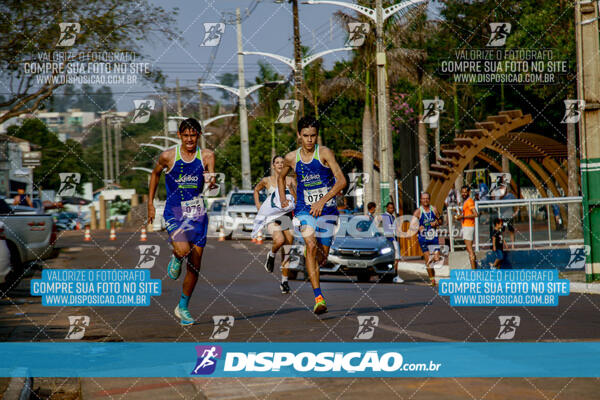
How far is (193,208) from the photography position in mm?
8969

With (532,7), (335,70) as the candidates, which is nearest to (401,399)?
(532,7)

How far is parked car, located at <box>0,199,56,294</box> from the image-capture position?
16.5 meters

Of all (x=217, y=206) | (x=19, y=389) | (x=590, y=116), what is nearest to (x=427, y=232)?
(x=590, y=116)

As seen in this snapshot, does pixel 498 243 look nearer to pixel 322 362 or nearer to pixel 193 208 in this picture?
pixel 193 208

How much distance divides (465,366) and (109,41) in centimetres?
1338

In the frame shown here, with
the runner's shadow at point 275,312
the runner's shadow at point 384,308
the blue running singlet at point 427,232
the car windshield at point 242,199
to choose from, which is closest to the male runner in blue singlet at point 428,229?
the blue running singlet at point 427,232

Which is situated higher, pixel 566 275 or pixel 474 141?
pixel 474 141

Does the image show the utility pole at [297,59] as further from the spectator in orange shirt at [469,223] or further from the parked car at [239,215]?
the spectator in orange shirt at [469,223]

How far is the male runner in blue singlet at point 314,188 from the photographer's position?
928 cm

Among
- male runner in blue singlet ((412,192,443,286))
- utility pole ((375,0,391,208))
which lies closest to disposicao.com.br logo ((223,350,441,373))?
male runner in blue singlet ((412,192,443,286))

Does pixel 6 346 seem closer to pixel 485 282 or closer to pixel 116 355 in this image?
pixel 116 355

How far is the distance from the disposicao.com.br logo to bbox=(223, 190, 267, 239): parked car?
80.5ft

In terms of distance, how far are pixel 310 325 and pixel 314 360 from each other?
219 cm

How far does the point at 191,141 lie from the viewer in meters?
8.74
